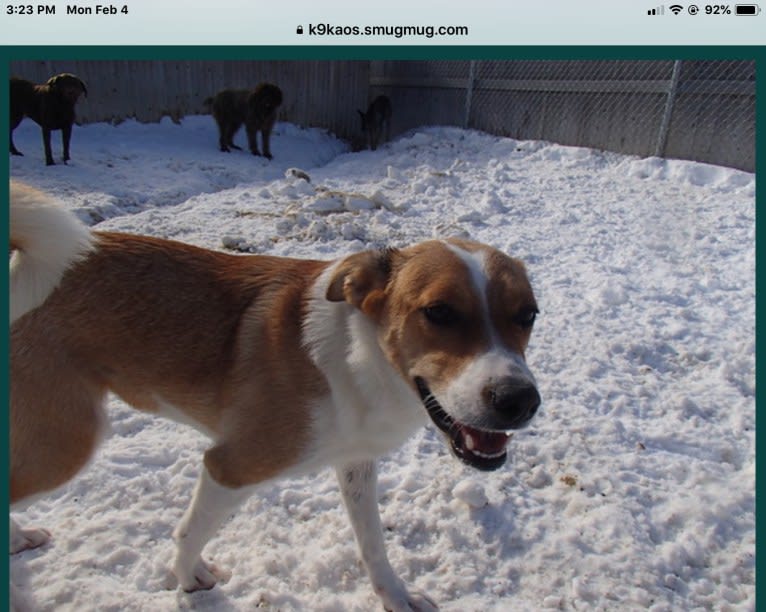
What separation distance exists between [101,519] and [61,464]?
0.67 meters

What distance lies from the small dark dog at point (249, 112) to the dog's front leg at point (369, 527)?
1032 cm

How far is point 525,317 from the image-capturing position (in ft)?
6.66

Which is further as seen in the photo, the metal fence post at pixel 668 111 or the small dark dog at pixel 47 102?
the small dark dog at pixel 47 102

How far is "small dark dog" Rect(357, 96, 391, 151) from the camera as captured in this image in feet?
42.6

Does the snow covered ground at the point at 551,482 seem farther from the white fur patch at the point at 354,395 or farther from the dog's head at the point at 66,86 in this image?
the dog's head at the point at 66,86

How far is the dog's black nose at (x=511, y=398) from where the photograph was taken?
5.69 ft

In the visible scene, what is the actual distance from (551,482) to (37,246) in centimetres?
258

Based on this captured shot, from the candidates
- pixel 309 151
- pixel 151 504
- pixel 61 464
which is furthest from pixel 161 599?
pixel 309 151

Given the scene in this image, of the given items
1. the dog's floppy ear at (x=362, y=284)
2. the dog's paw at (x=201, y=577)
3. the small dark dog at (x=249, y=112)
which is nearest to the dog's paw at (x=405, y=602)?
the dog's paw at (x=201, y=577)

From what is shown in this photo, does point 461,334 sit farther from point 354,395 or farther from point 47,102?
point 47,102

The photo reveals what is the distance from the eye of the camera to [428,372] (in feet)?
6.26

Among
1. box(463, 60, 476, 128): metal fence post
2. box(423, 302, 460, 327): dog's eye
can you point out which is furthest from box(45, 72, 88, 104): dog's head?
box(423, 302, 460, 327): dog's eye

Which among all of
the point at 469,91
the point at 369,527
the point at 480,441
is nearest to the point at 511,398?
the point at 480,441
